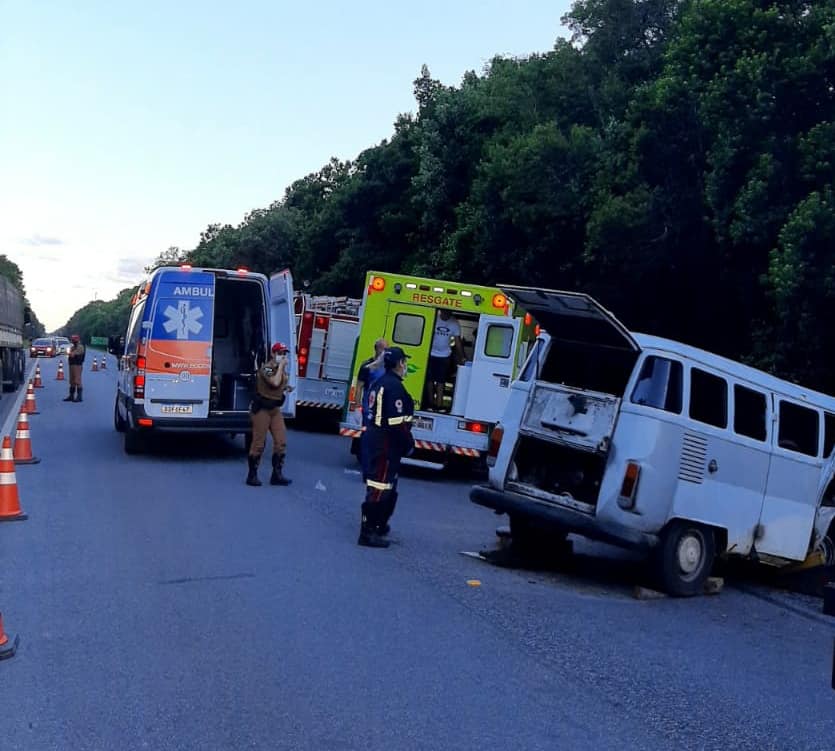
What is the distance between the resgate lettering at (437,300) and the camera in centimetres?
1559

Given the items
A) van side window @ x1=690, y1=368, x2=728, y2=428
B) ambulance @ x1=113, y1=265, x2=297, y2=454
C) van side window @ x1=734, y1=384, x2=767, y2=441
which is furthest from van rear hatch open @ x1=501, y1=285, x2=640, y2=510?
ambulance @ x1=113, y1=265, x2=297, y2=454

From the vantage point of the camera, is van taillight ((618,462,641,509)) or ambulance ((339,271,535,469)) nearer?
van taillight ((618,462,641,509))

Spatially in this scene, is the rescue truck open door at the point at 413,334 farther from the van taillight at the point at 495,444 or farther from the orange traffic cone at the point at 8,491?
the orange traffic cone at the point at 8,491

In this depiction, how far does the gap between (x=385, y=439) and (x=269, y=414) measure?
13.4 feet

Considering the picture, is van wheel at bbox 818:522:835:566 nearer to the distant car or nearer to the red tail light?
the red tail light

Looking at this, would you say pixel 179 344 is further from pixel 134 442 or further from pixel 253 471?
pixel 253 471

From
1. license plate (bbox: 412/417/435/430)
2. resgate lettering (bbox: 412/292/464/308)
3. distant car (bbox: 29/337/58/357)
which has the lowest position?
distant car (bbox: 29/337/58/357)

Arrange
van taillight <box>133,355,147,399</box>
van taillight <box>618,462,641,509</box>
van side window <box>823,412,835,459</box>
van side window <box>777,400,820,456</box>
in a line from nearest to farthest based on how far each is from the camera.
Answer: van taillight <box>618,462,641,509</box>, van side window <box>777,400,820,456</box>, van side window <box>823,412,835,459</box>, van taillight <box>133,355,147,399</box>

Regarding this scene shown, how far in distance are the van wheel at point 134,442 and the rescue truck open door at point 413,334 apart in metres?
3.69

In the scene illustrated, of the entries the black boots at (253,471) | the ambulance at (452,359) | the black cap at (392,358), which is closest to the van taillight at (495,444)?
the black cap at (392,358)

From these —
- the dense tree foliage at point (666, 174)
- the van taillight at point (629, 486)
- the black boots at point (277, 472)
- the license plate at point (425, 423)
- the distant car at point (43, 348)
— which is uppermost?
the dense tree foliage at point (666, 174)

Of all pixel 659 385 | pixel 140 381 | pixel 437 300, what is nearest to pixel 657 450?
pixel 659 385

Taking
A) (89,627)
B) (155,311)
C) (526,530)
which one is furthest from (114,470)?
(89,627)

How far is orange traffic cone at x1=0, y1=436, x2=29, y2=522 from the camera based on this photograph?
34.3 ft
